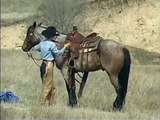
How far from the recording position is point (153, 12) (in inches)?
2287

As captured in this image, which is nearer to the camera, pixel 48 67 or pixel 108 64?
pixel 48 67

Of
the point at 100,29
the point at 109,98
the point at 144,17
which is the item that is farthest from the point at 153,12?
the point at 109,98

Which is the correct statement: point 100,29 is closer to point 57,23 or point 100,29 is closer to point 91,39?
point 57,23

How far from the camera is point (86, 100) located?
15.4m

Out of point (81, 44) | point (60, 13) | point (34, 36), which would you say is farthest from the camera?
point (60, 13)

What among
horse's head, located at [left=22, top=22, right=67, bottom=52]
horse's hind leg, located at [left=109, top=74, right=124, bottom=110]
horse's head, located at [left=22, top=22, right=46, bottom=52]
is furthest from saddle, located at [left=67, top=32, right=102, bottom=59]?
horse's head, located at [left=22, top=22, right=46, bottom=52]

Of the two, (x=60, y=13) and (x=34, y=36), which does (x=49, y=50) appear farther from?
(x=60, y=13)

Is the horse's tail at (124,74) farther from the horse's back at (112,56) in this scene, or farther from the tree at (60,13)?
the tree at (60,13)

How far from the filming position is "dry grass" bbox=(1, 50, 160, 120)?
11.1 metres

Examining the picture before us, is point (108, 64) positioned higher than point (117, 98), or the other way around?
point (108, 64)

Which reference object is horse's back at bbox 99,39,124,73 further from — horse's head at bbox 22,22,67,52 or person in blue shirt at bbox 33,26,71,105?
horse's head at bbox 22,22,67,52

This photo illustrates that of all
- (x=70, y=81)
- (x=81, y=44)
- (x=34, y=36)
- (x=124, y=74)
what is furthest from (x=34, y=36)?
(x=124, y=74)

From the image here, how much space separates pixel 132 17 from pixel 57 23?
9077 mm

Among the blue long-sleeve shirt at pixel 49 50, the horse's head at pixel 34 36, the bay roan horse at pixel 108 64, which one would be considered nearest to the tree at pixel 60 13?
the horse's head at pixel 34 36
